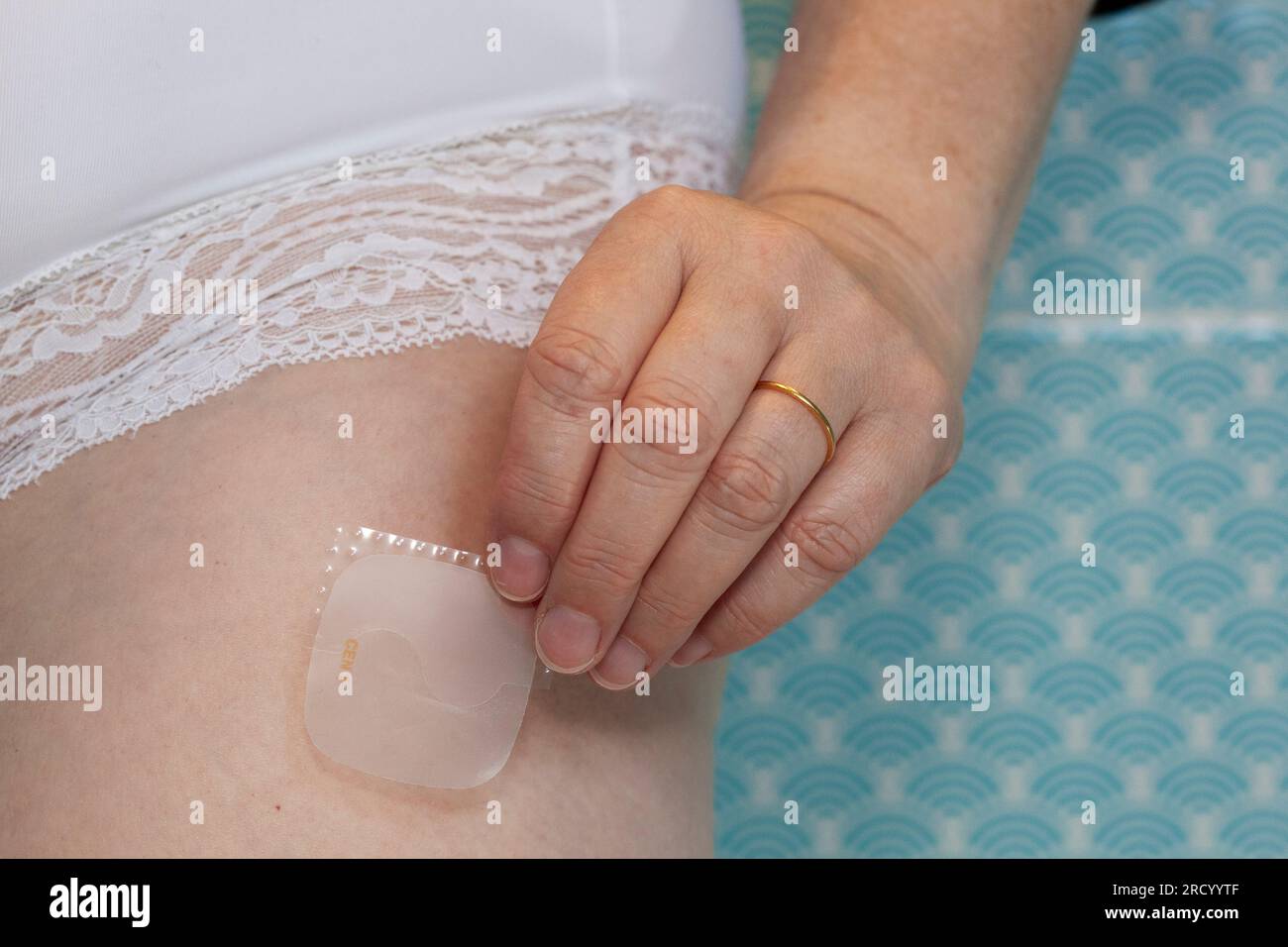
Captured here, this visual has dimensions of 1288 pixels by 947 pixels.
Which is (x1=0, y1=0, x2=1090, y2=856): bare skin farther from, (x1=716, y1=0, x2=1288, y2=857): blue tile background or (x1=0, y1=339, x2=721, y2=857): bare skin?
(x1=716, y1=0, x2=1288, y2=857): blue tile background

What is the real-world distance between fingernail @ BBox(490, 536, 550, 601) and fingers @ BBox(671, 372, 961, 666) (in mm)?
87

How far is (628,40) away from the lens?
24.9 inches

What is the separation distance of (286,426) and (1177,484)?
0.80m

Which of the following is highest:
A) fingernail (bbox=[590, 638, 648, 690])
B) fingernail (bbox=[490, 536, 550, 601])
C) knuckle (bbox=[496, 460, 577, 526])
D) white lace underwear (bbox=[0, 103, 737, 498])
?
white lace underwear (bbox=[0, 103, 737, 498])

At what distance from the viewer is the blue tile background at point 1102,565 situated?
1.01m

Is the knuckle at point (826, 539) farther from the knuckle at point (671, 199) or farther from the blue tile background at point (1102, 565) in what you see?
the blue tile background at point (1102, 565)

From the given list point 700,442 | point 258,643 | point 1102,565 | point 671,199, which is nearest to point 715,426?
point 700,442

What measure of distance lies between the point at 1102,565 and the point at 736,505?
635 mm

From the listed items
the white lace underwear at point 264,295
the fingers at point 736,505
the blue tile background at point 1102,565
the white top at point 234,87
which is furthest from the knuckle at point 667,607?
the blue tile background at point 1102,565

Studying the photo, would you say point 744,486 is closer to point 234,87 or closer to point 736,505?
point 736,505

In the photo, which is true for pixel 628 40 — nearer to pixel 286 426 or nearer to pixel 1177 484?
pixel 286 426

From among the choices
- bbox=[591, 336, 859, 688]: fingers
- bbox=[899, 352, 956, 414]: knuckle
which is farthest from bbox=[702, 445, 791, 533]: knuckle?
bbox=[899, 352, 956, 414]: knuckle

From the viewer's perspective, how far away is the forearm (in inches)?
26.4
